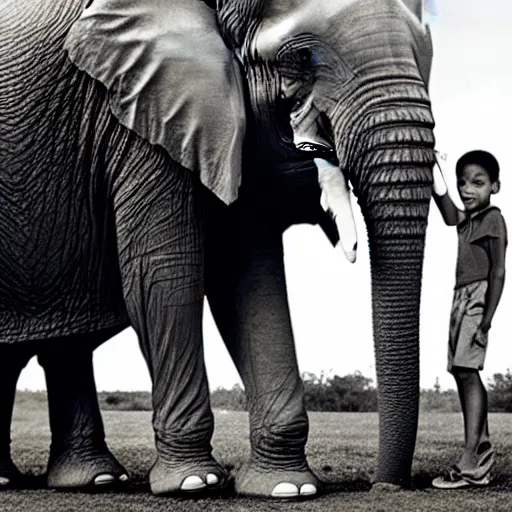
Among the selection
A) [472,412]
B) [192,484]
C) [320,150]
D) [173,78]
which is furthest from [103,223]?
[472,412]

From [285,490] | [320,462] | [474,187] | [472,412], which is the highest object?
[474,187]

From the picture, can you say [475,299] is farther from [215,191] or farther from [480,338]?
[215,191]

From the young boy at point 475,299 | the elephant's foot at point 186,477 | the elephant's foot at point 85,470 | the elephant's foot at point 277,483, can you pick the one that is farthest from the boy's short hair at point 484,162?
the elephant's foot at point 85,470

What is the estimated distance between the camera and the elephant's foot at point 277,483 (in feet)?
18.6

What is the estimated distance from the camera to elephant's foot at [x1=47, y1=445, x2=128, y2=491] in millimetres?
6164

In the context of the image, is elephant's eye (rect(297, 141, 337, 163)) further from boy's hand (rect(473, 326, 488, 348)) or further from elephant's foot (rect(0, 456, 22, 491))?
elephant's foot (rect(0, 456, 22, 491))

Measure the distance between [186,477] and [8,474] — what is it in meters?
1.15

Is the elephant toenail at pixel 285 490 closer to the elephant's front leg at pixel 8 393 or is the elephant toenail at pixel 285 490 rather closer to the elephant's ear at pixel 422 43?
the elephant's front leg at pixel 8 393

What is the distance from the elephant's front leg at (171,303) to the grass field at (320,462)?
0.16 metres

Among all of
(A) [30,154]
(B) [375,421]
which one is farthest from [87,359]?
(B) [375,421]

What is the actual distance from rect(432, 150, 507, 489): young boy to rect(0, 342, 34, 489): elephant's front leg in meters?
1.74

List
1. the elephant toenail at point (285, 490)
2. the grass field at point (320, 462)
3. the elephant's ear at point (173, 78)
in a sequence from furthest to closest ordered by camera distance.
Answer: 1. the elephant toenail at point (285, 490)
2. the elephant's ear at point (173, 78)
3. the grass field at point (320, 462)

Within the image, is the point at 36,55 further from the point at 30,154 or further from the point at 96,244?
the point at 96,244

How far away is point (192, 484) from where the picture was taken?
556 cm
